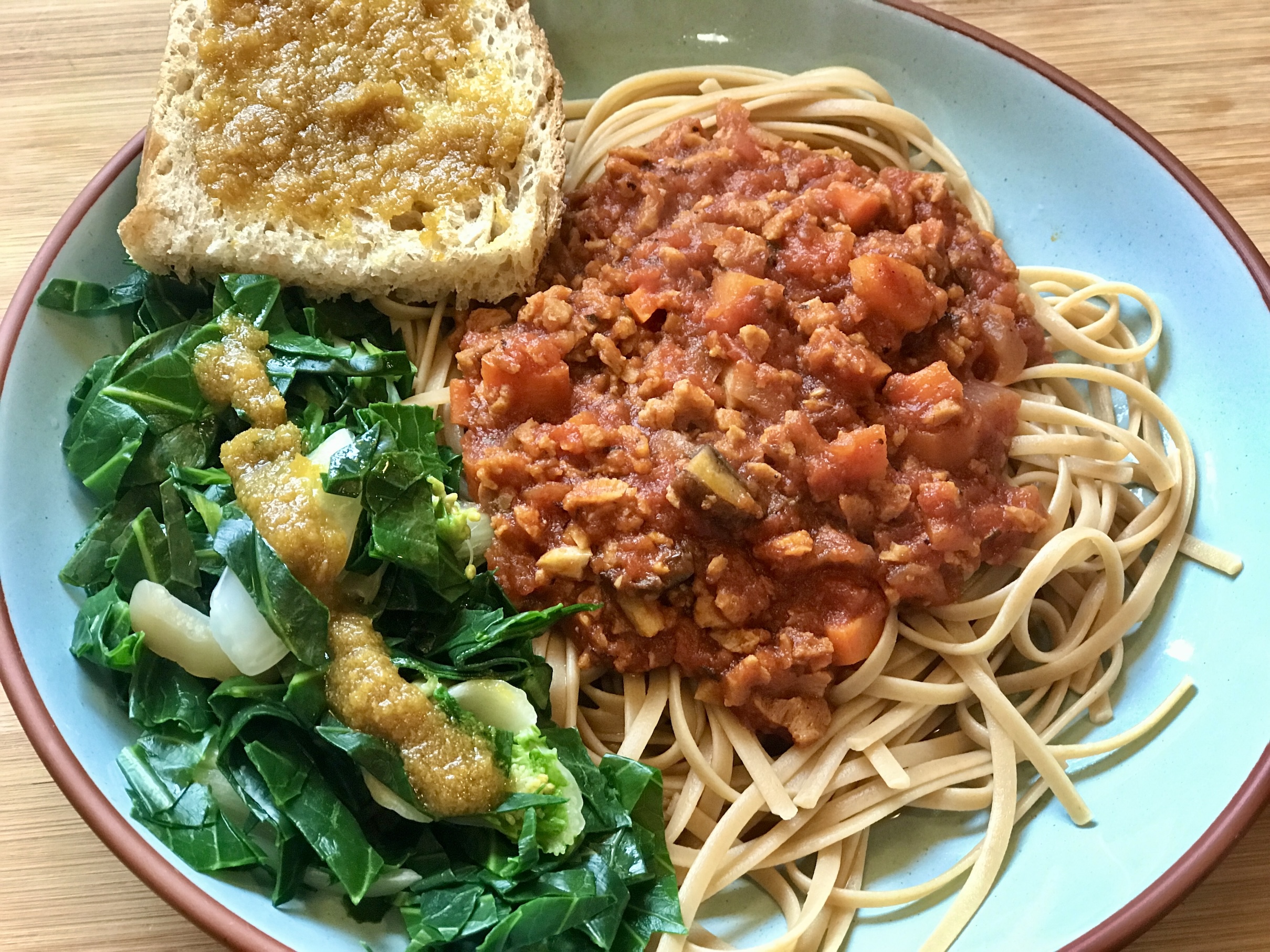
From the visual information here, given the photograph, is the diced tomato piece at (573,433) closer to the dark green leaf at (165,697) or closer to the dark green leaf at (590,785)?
the dark green leaf at (590,785)

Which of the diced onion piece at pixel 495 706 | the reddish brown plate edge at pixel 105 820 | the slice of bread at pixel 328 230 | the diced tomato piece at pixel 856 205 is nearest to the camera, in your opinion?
the reddish brown plate edge at pixel 105 820

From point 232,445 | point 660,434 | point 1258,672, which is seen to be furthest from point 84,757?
point 1258,672

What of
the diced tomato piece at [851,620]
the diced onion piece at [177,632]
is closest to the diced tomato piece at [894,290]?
the diced tomato piece at [851,620]

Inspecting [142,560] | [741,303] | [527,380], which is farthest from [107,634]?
[741,303]

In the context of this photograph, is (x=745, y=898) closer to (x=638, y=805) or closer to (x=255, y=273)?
(x=638, y=805)

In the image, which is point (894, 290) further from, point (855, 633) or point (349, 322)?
point (349, 322)

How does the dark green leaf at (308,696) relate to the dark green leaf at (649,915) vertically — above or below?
above

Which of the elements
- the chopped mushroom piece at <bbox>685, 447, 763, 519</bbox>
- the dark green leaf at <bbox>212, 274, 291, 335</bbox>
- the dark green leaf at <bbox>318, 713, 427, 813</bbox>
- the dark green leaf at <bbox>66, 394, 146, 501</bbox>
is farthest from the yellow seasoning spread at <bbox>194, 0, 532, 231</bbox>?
the dark green leaf at <bbox>318, 713, 427, 813</bbox>
